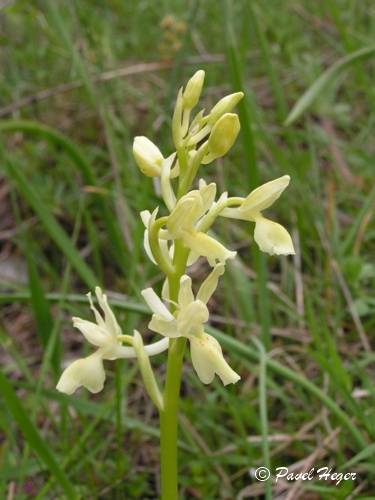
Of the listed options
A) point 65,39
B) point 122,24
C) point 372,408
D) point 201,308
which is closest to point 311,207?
point 372,408

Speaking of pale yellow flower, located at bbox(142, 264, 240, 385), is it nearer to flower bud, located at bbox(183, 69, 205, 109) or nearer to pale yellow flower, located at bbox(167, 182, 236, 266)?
pale yellow flower, located at bbox(167, 182, 236, 266)

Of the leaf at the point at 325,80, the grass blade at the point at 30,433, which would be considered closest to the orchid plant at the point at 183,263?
the grass blade at the point at 30,433

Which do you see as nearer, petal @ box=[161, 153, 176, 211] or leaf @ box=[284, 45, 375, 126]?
petal @ box=[161, 153, 176, 211]

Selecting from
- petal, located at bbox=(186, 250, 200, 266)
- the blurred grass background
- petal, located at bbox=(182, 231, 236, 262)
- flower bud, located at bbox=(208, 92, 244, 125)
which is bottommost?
the blurred grass background

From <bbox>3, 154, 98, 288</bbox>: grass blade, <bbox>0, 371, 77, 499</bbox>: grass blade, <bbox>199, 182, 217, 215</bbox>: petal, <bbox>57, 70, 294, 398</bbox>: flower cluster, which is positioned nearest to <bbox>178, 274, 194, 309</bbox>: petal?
<bbox>57, 70, 294, 398</bbox>: flower cluster

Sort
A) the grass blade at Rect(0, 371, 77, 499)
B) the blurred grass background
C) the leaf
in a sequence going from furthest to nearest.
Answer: the leaf
the blurred grass background
the grass blade at Rect(0, 371, 77, 499)

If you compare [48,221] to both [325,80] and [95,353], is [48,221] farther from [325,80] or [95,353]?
[325,80]

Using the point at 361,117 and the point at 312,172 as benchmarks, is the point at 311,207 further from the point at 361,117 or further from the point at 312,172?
the point at 361,117

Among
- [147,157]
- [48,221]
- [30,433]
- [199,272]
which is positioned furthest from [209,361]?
[199,272]

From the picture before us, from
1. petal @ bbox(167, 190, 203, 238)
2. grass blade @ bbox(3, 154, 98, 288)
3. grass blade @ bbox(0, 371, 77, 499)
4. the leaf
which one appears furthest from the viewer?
the leaf
